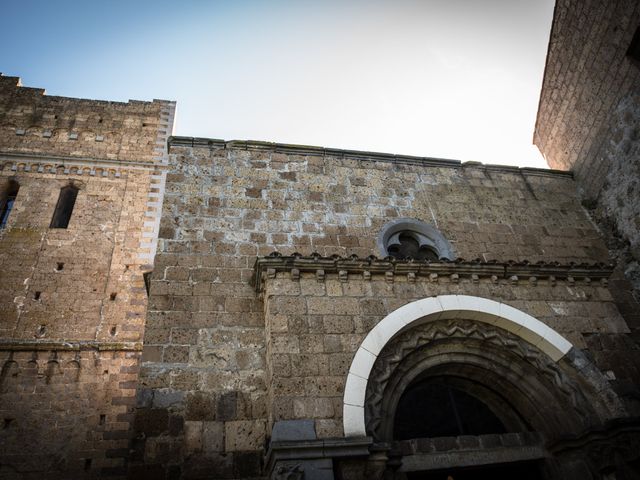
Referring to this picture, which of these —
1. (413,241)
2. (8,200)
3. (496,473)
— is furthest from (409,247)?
(8,200)

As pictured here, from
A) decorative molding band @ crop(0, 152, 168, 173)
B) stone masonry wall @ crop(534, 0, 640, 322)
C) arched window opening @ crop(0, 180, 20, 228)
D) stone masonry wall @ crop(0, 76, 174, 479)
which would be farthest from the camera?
decorative molding band @ crop(0, 152, 168, 173)

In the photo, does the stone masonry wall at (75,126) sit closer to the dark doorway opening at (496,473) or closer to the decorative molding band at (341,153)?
the decorative molding band at (341,153)

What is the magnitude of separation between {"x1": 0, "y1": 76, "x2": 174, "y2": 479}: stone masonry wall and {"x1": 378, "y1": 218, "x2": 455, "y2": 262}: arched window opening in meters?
6.03

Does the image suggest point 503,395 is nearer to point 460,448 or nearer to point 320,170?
point 460,448

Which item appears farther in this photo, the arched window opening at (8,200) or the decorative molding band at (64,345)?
the arched window opening at (8,200)

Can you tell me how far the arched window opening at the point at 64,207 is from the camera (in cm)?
1145

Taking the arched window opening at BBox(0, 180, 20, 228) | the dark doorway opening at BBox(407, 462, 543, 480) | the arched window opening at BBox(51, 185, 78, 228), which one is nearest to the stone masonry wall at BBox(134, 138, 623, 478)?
the dark doorway opening at BBox(407, 462, 543, 480)

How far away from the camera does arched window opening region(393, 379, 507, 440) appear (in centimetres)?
Answer: 520

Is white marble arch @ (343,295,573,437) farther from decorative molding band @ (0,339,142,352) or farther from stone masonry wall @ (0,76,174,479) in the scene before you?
decorative molding band @ (0,339,142,352)

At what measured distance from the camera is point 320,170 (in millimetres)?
7066

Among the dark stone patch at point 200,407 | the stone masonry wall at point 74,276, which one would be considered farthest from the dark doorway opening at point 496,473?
the stone masonry wall at point 74,276

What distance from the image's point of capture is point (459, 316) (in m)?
5.41

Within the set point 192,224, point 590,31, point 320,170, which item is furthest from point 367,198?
point 590,31

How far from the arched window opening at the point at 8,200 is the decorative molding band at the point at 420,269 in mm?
9071
